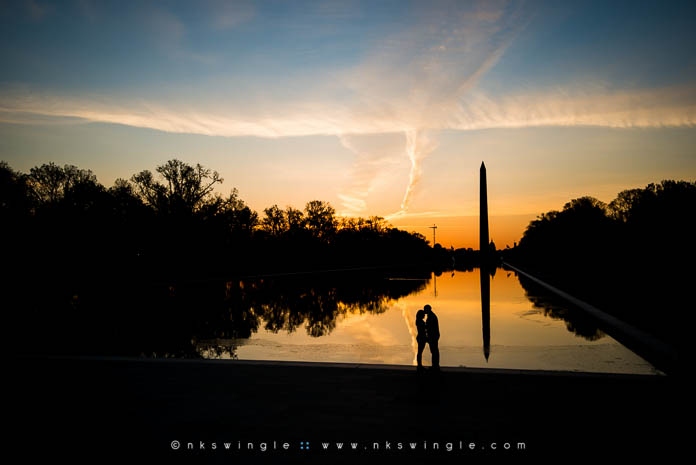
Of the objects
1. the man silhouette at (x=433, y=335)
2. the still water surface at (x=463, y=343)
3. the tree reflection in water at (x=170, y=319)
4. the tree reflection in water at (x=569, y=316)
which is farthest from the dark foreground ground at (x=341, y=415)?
the tree reflection in water at (x=569, y=316)

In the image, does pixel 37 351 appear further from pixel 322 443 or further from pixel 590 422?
pixel 590 422

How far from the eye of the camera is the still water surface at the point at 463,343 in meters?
11.7

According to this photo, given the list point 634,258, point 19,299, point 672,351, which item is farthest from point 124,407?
point 634,258

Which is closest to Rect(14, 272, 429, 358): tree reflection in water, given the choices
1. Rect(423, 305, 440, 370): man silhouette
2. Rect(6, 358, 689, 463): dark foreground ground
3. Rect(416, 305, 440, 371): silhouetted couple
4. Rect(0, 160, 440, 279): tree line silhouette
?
→ Rect(6, 358, 689, 463): dark foreground ground

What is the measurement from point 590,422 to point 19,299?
114 ft

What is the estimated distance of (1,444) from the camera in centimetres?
607

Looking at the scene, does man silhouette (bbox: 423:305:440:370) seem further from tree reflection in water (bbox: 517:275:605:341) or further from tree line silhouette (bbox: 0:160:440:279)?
tree line silhouette (bbox: 0:160:440:279)

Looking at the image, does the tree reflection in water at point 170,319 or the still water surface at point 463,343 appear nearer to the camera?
the still water surface at point 463,343

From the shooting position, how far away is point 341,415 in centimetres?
664

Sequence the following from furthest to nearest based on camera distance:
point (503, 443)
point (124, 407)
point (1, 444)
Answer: point (124, 407) → point (1, 444) → point (503, 443)

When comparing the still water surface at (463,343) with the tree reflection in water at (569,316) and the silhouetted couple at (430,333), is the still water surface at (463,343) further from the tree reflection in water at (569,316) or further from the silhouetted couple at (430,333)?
the silhouetted couple at (430,333)

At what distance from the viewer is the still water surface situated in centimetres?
1169

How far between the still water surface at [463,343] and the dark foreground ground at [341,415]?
3.14 m

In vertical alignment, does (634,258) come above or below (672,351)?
above
